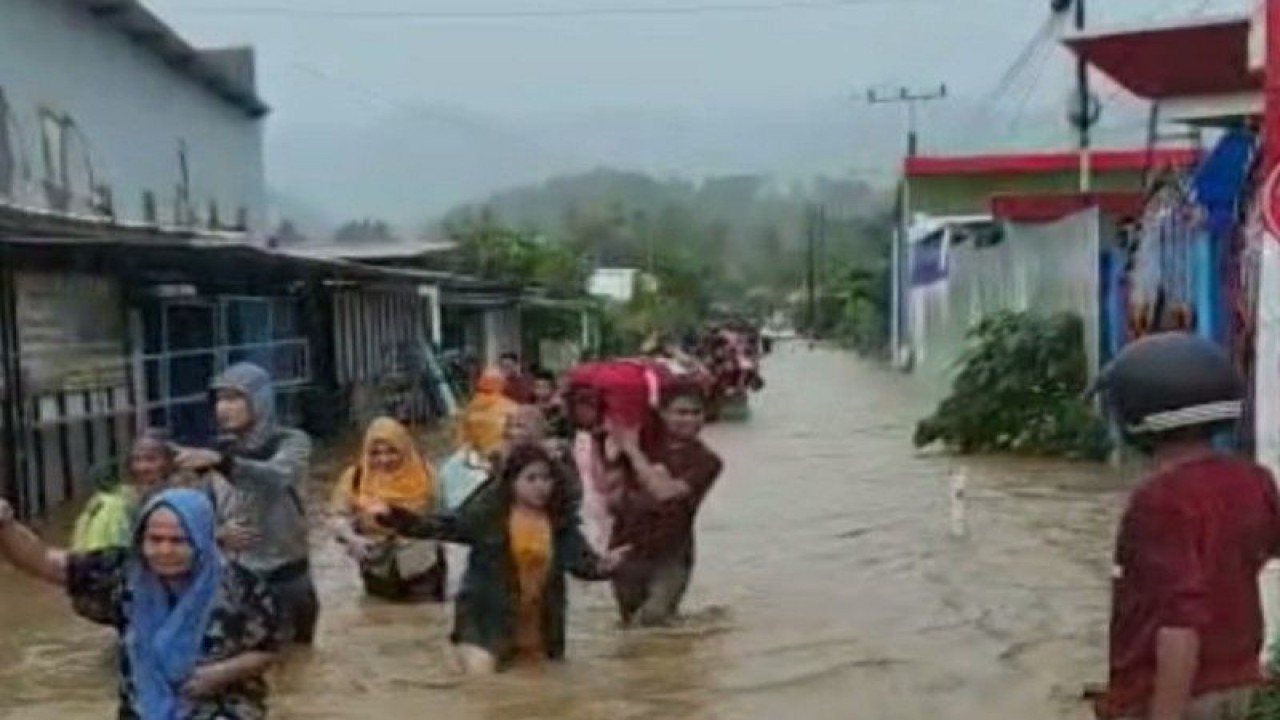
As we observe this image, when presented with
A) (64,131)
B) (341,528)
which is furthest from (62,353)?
(64,131)

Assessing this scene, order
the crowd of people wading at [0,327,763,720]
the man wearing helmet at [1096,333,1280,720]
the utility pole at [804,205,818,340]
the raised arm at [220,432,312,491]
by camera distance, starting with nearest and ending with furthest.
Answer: the man wearing helmet at [1096,333,1280,720], the crowd of people wading at [0,327,763,720], the raised arm at [220,432,312,491], the utility pole at [804,205,818,340]

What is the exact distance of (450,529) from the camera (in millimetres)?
10156

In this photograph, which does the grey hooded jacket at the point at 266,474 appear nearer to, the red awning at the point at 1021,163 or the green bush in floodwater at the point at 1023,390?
the green bush in floodwater at the point at 1023,390

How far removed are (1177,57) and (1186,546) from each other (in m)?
8.36

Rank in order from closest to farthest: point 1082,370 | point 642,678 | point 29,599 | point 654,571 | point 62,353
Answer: point 642,678 < point 654,571 < point 29,599 < point 62,353 < point 1082,370

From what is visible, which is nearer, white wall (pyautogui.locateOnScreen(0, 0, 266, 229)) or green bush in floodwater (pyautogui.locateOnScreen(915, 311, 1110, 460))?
green bush in floodwater (pyautogui.locateOnScreen(915, 311, 1110, 460))

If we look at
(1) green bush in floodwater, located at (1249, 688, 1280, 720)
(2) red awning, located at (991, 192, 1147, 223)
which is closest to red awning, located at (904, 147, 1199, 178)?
(2) red awning, located at (991, 192, 1147, 223)

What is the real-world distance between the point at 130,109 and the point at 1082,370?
20374 mm

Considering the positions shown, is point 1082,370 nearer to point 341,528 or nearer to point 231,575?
point 341,528

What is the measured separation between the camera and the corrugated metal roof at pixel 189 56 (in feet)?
123

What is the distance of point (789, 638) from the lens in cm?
1251

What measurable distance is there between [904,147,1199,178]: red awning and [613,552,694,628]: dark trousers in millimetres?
27843

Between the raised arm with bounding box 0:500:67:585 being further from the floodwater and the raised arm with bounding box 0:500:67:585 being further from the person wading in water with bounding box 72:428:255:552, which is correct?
the floodwater

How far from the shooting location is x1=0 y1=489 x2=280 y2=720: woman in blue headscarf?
5801 mm
